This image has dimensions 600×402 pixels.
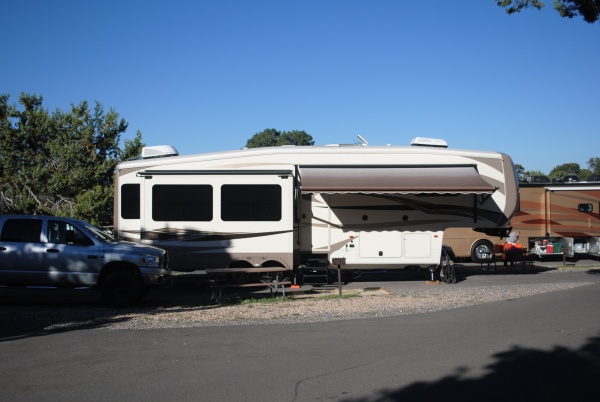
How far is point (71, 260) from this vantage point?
12.5 metres

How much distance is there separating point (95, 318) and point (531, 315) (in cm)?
790

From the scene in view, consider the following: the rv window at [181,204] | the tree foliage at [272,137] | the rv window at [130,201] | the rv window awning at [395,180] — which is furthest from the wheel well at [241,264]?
the tree foliage at [272,137]

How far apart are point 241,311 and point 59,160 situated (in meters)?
18.7

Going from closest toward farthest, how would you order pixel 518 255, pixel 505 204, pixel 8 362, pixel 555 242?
pixel 8 362 < pixel 505 204 < pixel 518 255 < pixel 555 242

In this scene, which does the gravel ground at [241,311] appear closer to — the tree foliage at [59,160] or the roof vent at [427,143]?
the roof vent at [427,143]

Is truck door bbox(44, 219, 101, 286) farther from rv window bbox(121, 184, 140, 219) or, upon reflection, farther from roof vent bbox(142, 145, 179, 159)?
roof vent bbox(142, 145, 179, 159)

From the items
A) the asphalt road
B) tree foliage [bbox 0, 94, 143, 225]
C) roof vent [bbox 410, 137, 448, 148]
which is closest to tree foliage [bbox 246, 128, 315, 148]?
tree foliage [bbox 0, 94, 143, 225]

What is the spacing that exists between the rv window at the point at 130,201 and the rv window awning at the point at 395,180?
169 inches

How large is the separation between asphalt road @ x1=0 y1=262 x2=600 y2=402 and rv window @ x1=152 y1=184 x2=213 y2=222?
5887 mm

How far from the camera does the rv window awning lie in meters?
15.0

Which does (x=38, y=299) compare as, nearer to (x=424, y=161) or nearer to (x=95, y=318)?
(x=95, y=318)

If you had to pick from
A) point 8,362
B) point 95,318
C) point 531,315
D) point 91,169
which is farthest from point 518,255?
point 91,169

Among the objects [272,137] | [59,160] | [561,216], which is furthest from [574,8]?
[272,137]

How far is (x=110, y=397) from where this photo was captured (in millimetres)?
6184
